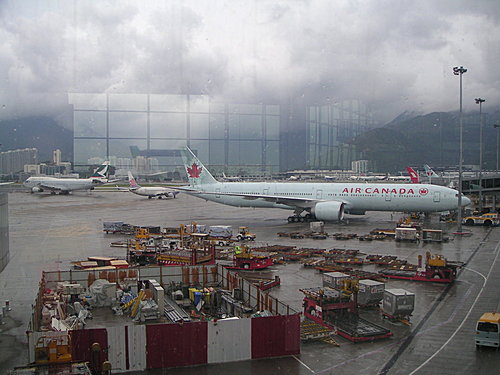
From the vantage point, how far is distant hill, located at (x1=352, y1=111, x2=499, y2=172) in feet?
95.2

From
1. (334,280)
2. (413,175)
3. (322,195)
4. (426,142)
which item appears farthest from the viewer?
(413,175)

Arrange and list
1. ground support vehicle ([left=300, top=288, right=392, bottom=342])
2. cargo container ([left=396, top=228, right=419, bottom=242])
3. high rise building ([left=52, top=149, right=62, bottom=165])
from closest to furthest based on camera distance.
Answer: ground support vehicle ([left=300, top=288, right=392, bottom=342]) < high rise building ([left=52, top=149, right=62, bottom=165]) < cargo container ([left=396, top=228, right=419, bottom=242])

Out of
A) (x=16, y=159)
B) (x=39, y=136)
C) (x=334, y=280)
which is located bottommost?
(x=334, y=280)

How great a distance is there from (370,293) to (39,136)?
11292 millimetres

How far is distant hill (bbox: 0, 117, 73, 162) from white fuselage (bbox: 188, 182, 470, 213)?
12.7 m

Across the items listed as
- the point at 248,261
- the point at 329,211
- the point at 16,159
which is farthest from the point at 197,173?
the point at 16,159

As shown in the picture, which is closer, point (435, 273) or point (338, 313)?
point (338, 313)

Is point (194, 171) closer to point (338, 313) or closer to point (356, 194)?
point (356, 194)

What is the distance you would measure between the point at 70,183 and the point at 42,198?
11.9 feet

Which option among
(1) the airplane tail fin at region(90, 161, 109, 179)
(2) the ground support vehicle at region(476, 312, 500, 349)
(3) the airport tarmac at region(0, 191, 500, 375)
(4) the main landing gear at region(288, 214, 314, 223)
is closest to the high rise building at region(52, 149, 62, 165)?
(1) the airplane tail fin at region(90, 161, 109, 179)

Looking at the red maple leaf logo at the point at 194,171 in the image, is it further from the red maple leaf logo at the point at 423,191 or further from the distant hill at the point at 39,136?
the red maple leaf logo at the point at 423,191

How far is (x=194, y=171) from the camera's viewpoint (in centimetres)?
2964

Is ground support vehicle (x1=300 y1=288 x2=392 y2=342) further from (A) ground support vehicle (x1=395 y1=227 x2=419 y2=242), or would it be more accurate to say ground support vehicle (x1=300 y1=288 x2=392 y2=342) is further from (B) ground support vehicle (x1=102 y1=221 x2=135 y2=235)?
(B) ground support vehicle (x1=102 y1=221 x2=135 y2=235)

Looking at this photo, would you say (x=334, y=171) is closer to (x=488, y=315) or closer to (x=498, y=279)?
(x=498, y=279)
